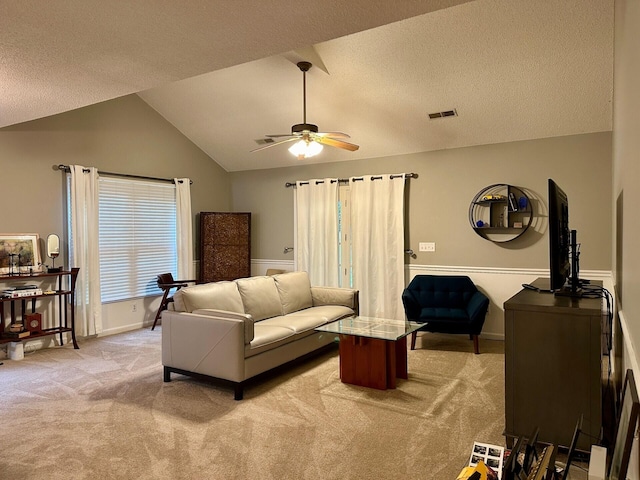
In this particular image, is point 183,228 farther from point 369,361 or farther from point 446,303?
point 369,361

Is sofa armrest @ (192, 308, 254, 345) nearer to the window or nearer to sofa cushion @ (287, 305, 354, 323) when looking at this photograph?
sofa cushion @ (287, 305, 354, 323)

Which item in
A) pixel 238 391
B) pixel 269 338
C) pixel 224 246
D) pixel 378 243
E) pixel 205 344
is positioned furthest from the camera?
pixel 224 246

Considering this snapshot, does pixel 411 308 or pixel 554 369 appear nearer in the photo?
pixel 554 369

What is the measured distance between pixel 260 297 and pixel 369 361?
1422mm

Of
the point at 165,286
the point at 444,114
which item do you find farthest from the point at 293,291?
the point at 444,114

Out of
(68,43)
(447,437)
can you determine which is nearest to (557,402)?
(447,437)

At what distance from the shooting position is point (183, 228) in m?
6.81

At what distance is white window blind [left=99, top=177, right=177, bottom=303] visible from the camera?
5887mm

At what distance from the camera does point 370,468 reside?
2531 millimetres

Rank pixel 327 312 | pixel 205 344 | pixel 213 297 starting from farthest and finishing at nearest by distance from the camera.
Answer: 1. pixel 327 312
2. pixel 213 297
3. pixel 205 344

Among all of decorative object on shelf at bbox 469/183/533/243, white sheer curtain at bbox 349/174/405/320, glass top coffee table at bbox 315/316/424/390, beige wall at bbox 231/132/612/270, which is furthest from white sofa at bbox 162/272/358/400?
decorative object on shelf at bbox 469/183/533/243

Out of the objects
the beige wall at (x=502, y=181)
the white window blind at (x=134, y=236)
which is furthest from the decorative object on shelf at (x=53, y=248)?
the beige wall at (x=502, y=181)

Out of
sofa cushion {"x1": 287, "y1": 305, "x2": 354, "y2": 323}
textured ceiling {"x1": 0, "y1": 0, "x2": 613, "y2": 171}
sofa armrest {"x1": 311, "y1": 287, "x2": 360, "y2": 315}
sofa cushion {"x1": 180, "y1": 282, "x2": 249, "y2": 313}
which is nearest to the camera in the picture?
textured ceiling {"x1": 0, "y1": 0, "x2": 613, "y2": 171}

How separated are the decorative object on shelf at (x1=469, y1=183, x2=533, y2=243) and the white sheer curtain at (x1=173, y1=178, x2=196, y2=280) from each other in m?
4.11
